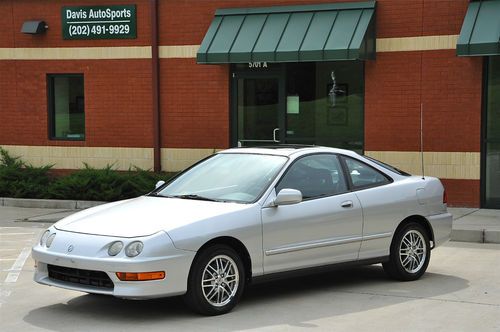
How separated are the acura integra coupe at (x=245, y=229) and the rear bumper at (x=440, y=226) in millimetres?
18

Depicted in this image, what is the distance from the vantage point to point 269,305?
291 inches

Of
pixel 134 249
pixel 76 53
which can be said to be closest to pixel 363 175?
pixel 134 249

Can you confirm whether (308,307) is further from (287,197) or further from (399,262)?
(399,262)

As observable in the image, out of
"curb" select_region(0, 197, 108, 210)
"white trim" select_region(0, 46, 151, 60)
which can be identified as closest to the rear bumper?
"curb" select_region(0, 197, 108, 210)

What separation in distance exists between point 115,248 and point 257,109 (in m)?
9.35

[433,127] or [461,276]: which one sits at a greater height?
[433,127]

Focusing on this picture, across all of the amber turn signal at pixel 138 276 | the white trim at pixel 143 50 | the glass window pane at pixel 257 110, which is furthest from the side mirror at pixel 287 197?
the glass window pane at pixel 257 110

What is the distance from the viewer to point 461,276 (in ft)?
28.9

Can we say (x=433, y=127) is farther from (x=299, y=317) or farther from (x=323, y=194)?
(x=299, y=317)

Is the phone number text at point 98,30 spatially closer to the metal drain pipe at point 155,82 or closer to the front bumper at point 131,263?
the metal drain pipe at point 155,82

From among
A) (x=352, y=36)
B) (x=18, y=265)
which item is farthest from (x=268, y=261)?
(x=352, y=36)

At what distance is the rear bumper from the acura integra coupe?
18mm

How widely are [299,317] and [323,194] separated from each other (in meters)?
1.41

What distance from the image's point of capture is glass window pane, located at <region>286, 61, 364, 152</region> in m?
14.9
